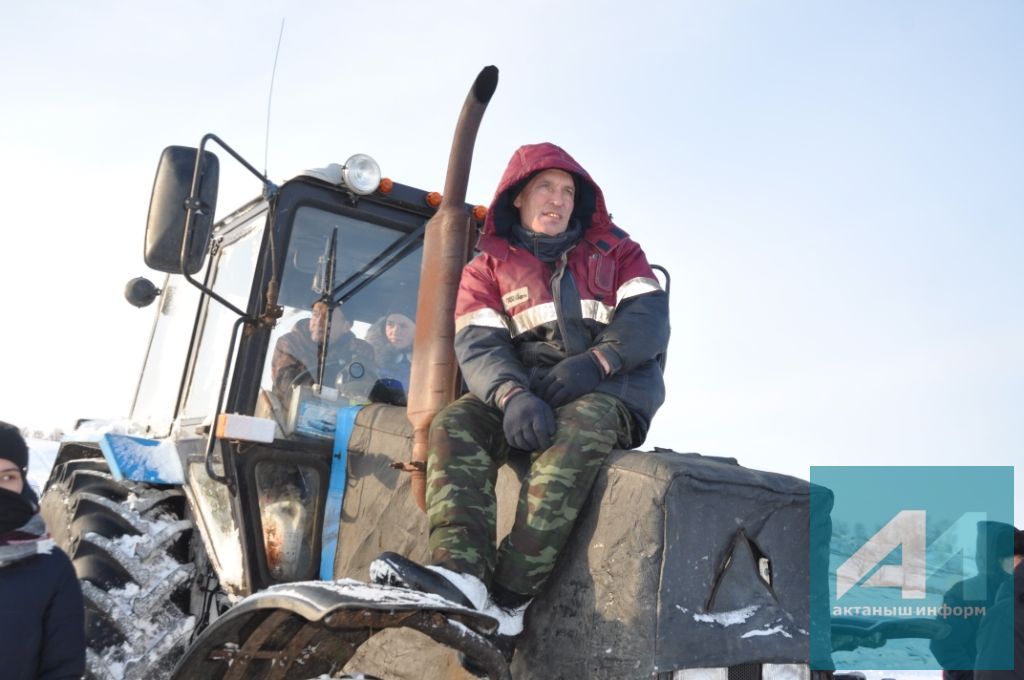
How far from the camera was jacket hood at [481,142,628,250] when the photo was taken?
107 inches

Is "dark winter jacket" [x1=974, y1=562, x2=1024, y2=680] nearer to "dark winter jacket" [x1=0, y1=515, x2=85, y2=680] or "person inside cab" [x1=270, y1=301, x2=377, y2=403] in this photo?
"person inside cab" [x1=270, y1=301, x2=377, y2=403]

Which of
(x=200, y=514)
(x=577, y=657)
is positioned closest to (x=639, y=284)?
(x=577, y=657)

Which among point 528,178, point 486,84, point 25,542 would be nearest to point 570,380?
point 528,178

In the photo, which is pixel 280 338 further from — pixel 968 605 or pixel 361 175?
pixel 968 605

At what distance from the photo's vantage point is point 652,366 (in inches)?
98.3

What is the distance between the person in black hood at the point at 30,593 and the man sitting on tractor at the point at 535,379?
3.05 feet

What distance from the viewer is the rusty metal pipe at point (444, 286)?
2645 mm

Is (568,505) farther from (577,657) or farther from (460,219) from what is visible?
(460,219)

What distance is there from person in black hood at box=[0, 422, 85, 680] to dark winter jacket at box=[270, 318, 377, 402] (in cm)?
127

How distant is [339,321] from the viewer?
358 cm

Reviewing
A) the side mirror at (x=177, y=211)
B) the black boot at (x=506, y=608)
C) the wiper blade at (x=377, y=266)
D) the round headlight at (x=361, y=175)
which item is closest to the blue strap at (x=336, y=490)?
the wiper blade at (x=377, y=266)

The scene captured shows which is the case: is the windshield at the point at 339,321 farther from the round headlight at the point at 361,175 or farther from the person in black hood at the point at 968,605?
the person in black hood at the point at 968,605

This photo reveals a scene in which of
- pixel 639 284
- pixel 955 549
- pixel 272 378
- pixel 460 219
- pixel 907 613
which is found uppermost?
pixel 460 219

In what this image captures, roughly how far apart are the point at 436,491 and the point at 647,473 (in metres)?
0.53
